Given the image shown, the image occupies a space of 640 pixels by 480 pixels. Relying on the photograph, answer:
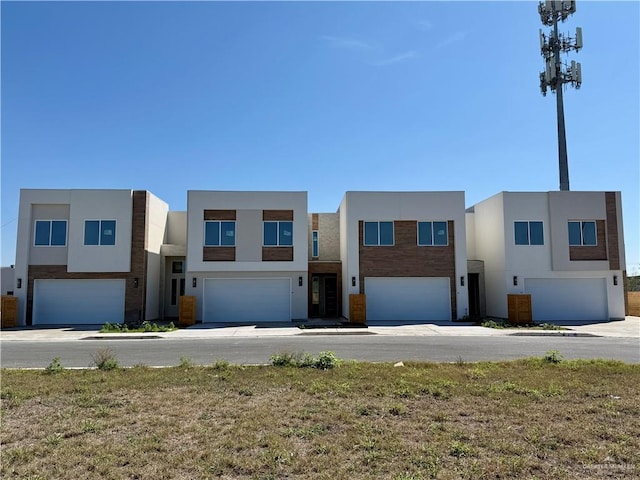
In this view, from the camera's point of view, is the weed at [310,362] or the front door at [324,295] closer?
the weed at [310,362]

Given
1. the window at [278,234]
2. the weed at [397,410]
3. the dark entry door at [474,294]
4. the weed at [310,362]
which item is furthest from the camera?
the dark entry door at [474,294]

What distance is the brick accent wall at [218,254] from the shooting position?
24547 mm

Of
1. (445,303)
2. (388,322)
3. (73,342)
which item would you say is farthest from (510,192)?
(73,342)

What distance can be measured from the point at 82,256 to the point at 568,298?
2702 cm

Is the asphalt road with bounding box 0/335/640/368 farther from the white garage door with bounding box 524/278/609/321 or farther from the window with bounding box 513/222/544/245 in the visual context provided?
the window with bounding box 513/222/544/245

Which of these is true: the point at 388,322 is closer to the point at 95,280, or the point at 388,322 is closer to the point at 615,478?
the point at 95,280

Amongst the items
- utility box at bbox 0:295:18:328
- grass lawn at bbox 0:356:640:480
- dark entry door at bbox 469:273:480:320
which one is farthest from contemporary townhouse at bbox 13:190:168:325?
dark entry door at bbox 469:273:480:320

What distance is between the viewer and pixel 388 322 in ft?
78.3

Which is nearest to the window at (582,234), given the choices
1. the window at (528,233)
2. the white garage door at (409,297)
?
the window at (528,233)

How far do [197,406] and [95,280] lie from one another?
20.5 meters

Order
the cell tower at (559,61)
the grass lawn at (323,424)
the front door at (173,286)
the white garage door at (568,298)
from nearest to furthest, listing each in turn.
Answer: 1. the grass lawn at (323,424)
2. the white garage door at (568,298)
3. the front door at (173,286)
4. the cell tower at (559,61)

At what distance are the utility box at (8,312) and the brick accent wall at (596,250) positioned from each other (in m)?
30.0

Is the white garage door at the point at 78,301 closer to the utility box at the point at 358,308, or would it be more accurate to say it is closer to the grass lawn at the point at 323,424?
the utility box at the point at 358,308

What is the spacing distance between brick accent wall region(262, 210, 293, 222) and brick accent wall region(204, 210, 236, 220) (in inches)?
67.0
